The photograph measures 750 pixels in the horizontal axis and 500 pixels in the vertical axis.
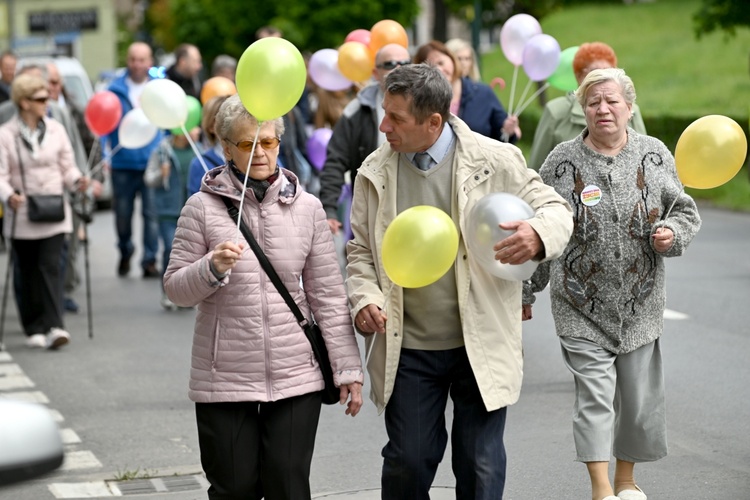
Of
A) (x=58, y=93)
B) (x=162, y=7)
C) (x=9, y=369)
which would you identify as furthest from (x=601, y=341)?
(x=162, y=7)

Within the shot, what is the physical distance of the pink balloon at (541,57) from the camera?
9.66 m

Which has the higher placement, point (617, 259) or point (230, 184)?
point (230, 184)

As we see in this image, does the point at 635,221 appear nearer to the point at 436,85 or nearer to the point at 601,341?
the point at 601,341

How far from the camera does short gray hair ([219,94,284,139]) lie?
515 cm

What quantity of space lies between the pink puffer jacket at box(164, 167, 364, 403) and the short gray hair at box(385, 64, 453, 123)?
535 millimetres

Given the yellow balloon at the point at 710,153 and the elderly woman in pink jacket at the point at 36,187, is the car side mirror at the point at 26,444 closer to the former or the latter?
the yellow balloon at the point at 710,153

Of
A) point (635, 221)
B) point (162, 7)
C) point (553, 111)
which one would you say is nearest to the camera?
point (635, 221)

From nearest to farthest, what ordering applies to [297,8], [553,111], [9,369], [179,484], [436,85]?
[436,85] < [179,484] < [553,111] < [9,369] < [297,8]

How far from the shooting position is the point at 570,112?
8.05 m

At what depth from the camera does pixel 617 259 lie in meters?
5.87

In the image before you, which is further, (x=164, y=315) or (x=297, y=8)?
(x=297, y=8)

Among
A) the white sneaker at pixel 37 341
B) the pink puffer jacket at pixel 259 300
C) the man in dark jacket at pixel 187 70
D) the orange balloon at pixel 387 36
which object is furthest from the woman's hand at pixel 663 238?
the man in dark jacket at pixel 187 70

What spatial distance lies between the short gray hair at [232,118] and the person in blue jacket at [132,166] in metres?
8.52

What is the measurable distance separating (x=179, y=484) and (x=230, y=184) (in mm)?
2360
